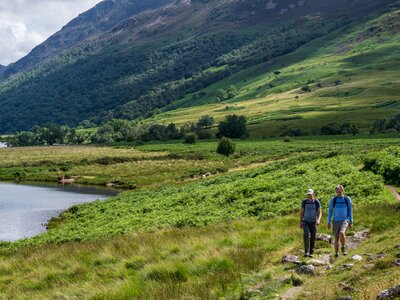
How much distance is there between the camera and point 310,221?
20594 mm

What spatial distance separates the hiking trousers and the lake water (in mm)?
32126

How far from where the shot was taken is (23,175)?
104312mm

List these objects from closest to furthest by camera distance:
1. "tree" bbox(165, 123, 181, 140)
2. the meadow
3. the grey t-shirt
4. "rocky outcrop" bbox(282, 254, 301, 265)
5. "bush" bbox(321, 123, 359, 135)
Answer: the meadow → "rocky outcrop" bbox(282, 254, 301, 265) → the grey t-shirt → "bush" bbox(321, 123, 359, 135) → "tree" bbox(165, 123, 181, 140)

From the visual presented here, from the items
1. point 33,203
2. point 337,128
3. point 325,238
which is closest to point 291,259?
point 325,238

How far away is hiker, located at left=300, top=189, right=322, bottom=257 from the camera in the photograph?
20219 millimetres

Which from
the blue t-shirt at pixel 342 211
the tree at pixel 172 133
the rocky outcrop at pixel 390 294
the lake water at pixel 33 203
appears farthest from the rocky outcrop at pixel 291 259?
the tree at pixel 172 133

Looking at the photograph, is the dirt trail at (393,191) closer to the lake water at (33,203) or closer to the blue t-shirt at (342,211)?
the blue t-shirt at (342,211)

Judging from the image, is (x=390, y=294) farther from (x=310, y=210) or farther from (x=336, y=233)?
(x=310, y=210)

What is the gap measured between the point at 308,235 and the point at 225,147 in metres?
94.9

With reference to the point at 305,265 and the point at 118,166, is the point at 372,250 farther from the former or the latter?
the point at 118,166

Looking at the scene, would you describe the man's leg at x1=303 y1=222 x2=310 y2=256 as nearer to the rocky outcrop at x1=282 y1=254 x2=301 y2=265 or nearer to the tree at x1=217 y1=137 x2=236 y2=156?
the rocky outcrop at x1=282 y1=254 x2=301 y2=265

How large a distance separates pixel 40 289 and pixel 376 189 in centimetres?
2286

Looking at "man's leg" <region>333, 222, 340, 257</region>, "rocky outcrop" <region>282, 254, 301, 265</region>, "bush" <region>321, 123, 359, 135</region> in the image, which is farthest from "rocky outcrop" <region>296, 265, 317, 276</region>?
"bush" <region>321, 123, 359, 135</region>

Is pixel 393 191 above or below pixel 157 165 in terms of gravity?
above
